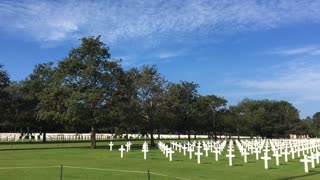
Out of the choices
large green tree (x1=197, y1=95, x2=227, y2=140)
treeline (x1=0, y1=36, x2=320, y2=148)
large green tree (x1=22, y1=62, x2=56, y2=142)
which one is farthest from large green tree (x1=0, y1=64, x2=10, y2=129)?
large green tree (x1=197, y1=95, x2=227, y2=140)

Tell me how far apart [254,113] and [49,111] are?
216 ft

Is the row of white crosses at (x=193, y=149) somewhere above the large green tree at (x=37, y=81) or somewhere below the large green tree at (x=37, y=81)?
below

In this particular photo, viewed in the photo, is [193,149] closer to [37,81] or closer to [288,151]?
[288,151]

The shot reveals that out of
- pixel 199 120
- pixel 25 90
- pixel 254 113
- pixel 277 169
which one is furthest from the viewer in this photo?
pixel 254 113

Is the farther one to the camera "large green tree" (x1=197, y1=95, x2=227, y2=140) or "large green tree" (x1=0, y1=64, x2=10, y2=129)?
"large green tree" (x1=197, y1=95, x2=227, y2=140)

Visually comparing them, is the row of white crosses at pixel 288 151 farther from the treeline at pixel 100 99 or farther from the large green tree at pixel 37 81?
the large green tree at pixel 37 81

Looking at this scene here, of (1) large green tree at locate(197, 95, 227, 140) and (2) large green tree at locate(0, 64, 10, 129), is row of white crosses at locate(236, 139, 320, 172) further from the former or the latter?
(1) large green tree at locate(197, 95, 227, 140)

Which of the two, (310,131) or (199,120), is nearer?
(199,120)

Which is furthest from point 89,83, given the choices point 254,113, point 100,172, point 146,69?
point 254,113

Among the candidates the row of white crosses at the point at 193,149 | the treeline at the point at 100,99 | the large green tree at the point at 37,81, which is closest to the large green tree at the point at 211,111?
the treeline at the point at 100,99

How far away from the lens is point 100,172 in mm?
22094

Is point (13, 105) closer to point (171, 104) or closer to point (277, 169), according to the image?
point (171, 104)

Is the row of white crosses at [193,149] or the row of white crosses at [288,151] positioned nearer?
the row of white crosses at [288,151]

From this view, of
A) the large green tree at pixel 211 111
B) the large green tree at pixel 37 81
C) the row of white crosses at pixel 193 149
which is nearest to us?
the row of white crosses at pixel 193 149
